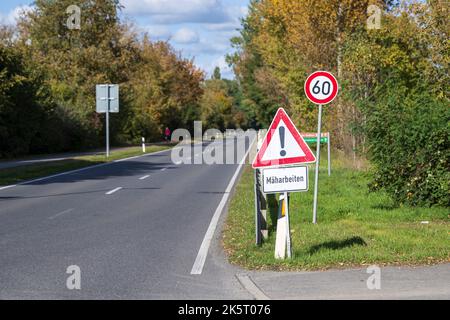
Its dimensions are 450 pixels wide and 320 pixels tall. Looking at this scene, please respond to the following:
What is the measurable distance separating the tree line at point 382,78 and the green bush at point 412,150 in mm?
19

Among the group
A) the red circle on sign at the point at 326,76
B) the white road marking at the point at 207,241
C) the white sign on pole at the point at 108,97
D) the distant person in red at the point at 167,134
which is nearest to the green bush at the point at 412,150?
the red circle on sign at the point at 326,76

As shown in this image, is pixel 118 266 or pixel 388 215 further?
pixel 388 215

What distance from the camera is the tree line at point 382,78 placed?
513 inches

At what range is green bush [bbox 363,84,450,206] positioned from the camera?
1280 cm

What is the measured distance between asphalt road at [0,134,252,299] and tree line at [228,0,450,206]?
3.98 metres

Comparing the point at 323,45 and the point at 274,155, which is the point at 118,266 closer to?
the point at 274,155

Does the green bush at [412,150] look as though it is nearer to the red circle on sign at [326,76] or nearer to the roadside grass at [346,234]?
the roadside grass at [346,234]

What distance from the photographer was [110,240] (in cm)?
1090

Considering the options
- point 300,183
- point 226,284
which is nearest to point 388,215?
point 300,183

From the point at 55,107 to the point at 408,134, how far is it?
113ft

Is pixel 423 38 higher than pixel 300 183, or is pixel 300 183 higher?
pixel 423 38

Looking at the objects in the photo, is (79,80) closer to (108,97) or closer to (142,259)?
(108,97)
